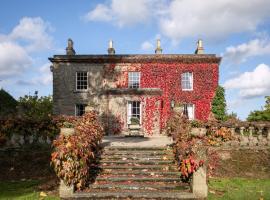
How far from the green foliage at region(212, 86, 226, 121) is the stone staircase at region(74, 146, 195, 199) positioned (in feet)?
53.2

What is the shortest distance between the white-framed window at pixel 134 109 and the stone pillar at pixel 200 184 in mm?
18298

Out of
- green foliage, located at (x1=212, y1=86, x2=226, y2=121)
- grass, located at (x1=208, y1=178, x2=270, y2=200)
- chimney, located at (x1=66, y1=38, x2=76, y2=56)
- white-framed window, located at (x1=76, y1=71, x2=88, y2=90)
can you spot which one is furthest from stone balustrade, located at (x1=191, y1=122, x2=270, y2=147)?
chimney, located at (x1=66, y1=38, x2=76, y2=56)

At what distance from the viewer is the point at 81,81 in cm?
2969

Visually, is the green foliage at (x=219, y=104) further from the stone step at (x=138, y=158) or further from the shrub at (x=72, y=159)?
the shrub at (x=72, y=159)

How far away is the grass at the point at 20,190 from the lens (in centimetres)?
949

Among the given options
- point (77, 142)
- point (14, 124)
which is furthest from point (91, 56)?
point (77, 142)

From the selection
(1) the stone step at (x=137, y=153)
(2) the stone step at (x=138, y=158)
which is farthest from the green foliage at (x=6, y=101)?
(2) the stone step at (x=138, y=158)

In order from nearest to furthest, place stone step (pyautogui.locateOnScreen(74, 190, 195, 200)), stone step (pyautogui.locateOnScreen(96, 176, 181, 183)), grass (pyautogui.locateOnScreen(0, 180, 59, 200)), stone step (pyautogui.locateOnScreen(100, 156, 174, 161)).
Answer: grass (pyautogui.locateOnScreen(0, 180, 59, 200)) < stone step (pyautogui.locateOnScreen(74, 190, 195, 200)) < stone step (pyautogui.locateOnScreen(96, 176, 181, 183)) < stone step (pyautogui.locateOnScreen(100, 156, 174, 161))

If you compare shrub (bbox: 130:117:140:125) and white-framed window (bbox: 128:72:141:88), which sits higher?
white-framed window (bbox: 128:72:141:88)

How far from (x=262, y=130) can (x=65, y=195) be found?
9816 millimetres

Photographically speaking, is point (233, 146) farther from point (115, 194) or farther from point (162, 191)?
point (115, 194)

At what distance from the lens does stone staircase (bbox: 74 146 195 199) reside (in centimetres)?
977

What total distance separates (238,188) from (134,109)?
18.2 meters

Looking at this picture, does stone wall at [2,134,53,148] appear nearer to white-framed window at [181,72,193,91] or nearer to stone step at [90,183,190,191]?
stone step at [90,183,190,191]
